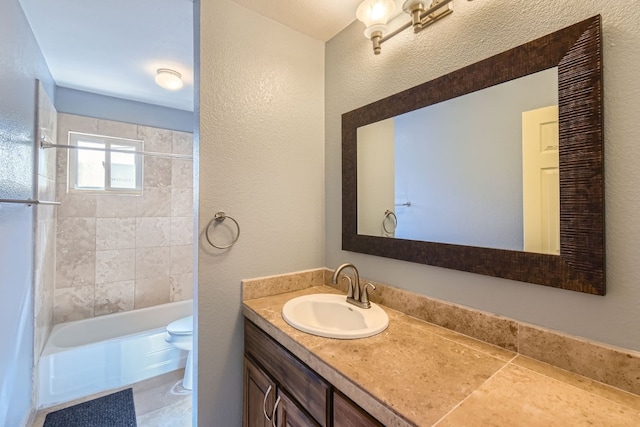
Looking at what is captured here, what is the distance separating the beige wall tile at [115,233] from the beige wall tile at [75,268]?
0.13m

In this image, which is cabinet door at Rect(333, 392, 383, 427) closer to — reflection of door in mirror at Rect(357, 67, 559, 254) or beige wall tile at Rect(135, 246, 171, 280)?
reflection of door in mirror at Rect(357, 67, 559, 254)

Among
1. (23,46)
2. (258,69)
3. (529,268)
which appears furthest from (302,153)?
(23,46)

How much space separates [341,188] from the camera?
5.20 feet

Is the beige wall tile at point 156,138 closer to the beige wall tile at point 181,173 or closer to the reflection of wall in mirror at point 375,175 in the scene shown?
the beige wall tile at point 181,173

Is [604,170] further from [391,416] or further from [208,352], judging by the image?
[208,352]

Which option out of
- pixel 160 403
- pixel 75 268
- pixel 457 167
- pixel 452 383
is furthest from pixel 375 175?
pixel 75 268

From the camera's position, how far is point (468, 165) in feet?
3.45

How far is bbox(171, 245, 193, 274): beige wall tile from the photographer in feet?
9.88

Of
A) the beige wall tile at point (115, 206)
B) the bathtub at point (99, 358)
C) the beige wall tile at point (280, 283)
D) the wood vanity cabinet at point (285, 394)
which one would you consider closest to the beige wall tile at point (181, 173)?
the beige wall tile at point (115, 206)

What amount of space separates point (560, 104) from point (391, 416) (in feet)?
3.23

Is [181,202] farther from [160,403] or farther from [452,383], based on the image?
[452,383]

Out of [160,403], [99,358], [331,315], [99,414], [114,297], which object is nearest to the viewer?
[331,315]

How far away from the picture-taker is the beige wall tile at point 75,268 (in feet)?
8.04

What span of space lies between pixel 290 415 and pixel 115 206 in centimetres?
269
